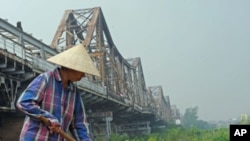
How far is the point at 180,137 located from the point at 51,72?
36513mm

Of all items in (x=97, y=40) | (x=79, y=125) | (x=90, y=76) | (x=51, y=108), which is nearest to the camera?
(x=51, y=108)

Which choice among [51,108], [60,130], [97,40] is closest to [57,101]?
[51,108]

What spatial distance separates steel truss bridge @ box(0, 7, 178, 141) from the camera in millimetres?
12938

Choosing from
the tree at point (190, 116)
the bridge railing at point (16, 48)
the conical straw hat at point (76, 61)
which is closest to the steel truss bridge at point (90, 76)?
the bridge railing at point (16, 48)

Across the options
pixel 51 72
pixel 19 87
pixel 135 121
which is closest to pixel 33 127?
pixel 51 72

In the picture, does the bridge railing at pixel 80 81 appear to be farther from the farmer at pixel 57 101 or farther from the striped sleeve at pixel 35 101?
the striped sleeve at pixel 35 101

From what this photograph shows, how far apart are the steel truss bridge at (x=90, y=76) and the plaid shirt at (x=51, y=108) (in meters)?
8.79

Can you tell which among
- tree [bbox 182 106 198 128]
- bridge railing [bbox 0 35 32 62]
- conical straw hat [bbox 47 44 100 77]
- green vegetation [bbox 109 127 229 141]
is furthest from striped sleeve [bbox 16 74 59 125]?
tree [bbox 182 106 198 128]

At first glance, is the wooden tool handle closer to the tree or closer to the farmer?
the farmer

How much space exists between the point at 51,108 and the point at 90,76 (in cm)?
1875

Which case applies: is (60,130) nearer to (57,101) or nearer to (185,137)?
(57,101)

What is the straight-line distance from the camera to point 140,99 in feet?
162

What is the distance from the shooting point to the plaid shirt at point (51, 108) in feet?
9.08

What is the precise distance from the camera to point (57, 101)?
290 centimetres
